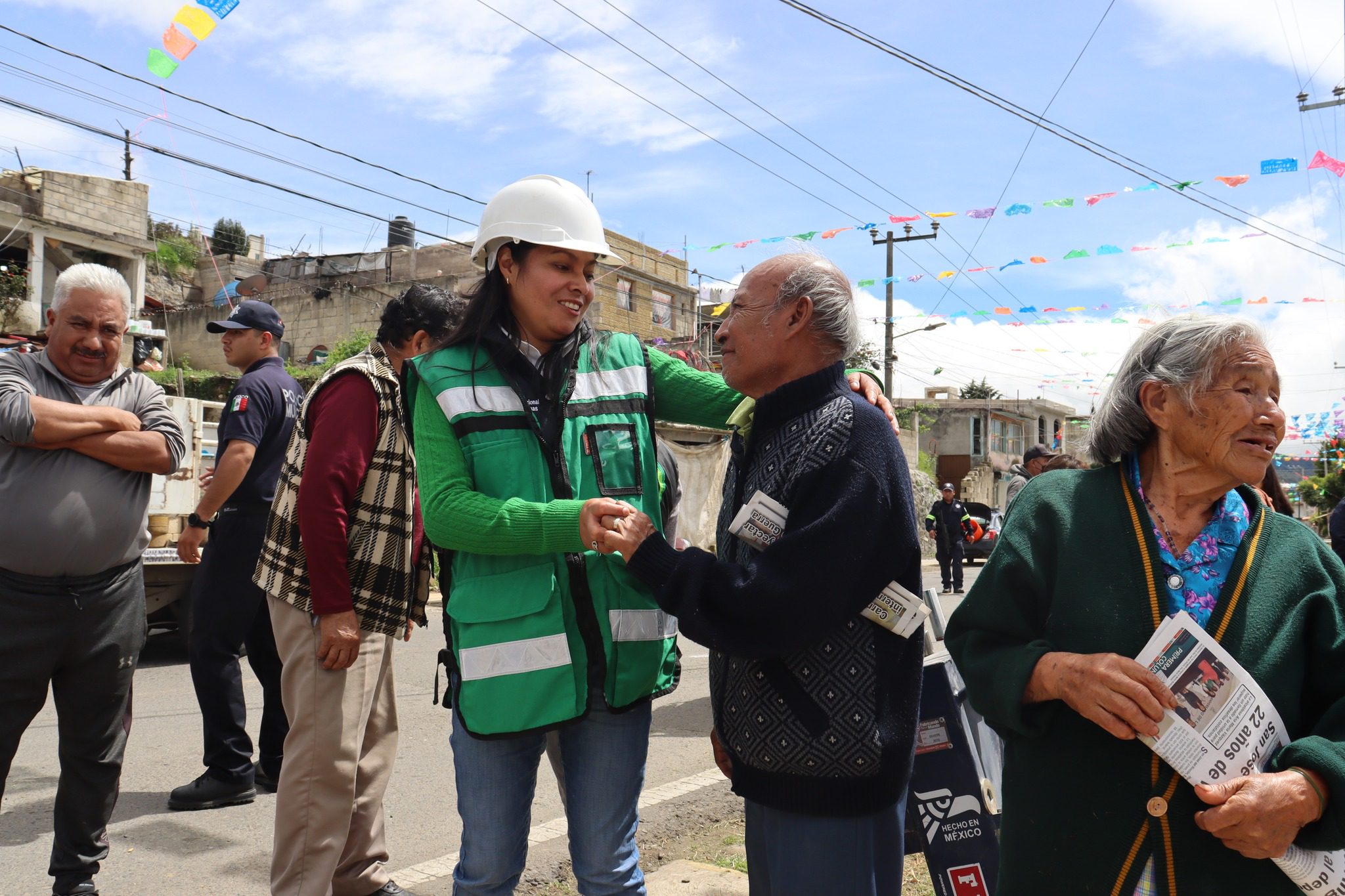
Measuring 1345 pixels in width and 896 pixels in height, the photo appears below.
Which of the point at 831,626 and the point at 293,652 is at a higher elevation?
the point at 831,626

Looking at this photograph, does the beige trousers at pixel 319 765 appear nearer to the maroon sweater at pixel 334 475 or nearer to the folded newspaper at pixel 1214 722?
the maroon sweater at pixel 334 475

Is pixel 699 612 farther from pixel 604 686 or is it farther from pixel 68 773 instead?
pixel 68 773

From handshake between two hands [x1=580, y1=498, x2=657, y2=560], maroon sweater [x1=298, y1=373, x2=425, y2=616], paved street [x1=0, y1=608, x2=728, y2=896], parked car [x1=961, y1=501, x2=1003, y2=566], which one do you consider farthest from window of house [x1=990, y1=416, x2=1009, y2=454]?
handshake between two hands [x1=580, y1=498, x2=657, y2=560]

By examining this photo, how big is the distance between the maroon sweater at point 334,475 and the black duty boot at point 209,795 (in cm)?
195

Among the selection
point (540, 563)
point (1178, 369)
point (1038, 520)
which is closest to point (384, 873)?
point (540, 563)

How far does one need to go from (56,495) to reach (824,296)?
8.66 ft

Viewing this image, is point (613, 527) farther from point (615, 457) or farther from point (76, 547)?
point (76, 547)

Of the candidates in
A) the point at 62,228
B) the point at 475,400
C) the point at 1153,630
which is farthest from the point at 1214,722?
the point at 62,228

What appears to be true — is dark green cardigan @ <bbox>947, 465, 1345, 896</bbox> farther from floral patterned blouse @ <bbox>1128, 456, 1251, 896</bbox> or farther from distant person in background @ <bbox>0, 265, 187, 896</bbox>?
distant person in background @ <bbox>0, 265, 187, 896</bbox>

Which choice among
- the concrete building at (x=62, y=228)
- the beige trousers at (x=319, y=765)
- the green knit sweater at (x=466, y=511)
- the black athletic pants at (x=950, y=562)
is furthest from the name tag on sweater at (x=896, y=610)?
the concrete building at (x=62, y=228)

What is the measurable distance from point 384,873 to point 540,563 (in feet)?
6.94

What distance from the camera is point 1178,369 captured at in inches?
78.0

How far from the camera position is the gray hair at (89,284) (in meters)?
3.44

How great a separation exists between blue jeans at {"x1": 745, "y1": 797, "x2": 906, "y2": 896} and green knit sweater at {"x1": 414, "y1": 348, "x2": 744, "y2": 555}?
2.40 ft
